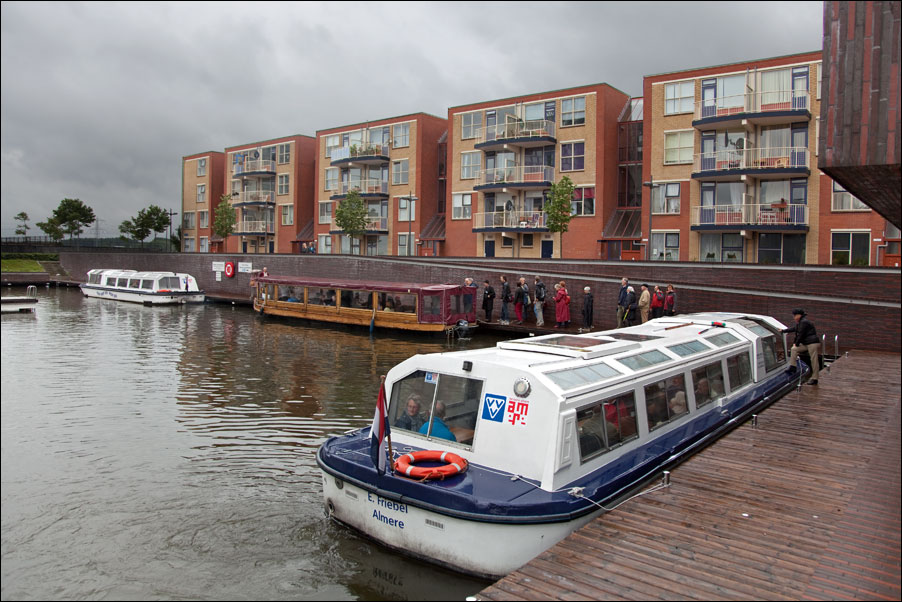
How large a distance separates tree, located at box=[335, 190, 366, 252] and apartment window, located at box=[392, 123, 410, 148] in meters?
4.89

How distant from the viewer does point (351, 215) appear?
49.1 m

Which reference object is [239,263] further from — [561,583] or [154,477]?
[561,583]

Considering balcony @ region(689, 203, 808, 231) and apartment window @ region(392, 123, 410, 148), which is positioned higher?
apartment window @ region(392, 123, 410, 148)

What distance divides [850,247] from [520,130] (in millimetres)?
19263

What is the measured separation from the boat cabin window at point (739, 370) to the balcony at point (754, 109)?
2272cm

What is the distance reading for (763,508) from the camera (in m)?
7.86

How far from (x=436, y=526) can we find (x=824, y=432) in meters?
7.23

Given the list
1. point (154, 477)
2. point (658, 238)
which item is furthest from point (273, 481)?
point (658, 238)

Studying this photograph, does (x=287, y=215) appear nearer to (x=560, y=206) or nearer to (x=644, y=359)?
(x=560, y=206)

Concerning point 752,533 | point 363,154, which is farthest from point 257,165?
point 752,533

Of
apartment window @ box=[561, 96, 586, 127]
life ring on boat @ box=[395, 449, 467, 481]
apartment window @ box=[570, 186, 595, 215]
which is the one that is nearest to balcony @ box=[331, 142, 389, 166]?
apartment window @ box=[561, 96, 586, 127]

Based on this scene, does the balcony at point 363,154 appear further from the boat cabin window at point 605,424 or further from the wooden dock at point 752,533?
the boat cabin window at point 605,424

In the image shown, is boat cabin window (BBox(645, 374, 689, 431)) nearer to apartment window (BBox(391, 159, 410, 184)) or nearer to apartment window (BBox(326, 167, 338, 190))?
apartment window (BBox(391, 159, 410, 184))

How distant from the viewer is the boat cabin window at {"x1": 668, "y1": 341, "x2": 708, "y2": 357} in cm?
1164
